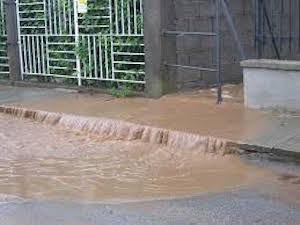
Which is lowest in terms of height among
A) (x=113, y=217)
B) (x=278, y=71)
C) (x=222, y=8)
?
(x=113, y=217)

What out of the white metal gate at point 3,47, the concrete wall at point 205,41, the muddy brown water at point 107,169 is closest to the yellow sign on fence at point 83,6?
the concrete wall at point 205,41

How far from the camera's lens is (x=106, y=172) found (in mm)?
7219

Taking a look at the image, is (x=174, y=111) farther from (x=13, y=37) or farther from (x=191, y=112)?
(x=13, y=37)

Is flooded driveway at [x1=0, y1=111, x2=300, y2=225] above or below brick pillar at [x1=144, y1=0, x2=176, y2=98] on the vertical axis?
below

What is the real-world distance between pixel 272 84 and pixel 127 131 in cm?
215

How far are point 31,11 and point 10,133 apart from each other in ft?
14.6

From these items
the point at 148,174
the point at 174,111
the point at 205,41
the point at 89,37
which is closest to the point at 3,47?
the point at 89,37

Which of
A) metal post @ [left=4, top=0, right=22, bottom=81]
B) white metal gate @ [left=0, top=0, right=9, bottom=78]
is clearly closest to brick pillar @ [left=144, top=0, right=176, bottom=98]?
metal post @ [left=4, top=0, right=22, bottom=81]

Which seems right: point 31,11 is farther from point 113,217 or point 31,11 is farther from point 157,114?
point 113,217

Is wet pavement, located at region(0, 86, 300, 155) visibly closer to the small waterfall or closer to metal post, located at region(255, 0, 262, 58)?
the small waterfall

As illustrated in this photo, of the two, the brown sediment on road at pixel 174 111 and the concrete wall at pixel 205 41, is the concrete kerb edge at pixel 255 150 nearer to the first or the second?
the brown sediment on road at pixel 174 111

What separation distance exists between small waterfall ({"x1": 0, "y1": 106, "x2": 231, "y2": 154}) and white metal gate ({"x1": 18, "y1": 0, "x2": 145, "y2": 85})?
193 centimetres

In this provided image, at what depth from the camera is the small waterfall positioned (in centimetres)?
789

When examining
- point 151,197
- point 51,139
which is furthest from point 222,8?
point 151,197
